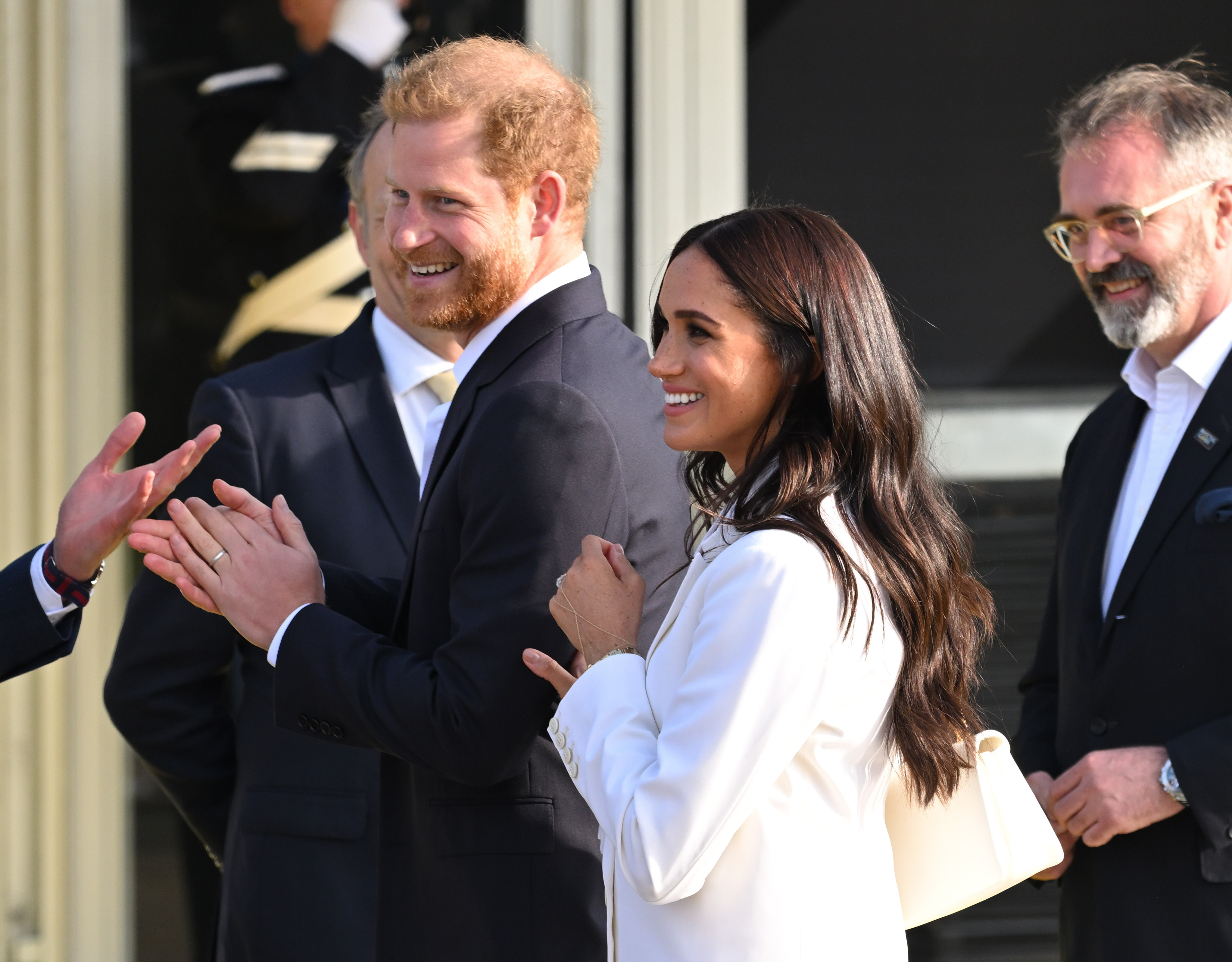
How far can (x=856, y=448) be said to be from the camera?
1.63 metres

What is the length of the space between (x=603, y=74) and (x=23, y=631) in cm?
225

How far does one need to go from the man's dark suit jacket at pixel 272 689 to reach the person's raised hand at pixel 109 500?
0.39 metres

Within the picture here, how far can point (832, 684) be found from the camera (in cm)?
153

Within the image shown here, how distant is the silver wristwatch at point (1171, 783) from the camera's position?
88.5 inches

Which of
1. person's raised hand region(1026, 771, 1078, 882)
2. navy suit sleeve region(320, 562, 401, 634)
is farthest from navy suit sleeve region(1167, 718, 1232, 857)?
navy suit sleeve region(320, 562, 401, 634)

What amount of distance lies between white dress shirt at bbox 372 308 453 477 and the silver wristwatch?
1.48 metres

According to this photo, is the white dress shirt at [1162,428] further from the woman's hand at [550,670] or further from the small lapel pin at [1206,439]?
the woman's hand at [550,670]

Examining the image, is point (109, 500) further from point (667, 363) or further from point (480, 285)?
point (667, 363)

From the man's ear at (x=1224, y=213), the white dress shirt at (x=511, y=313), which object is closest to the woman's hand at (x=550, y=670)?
the white dress shirt at (x=511, y=313)

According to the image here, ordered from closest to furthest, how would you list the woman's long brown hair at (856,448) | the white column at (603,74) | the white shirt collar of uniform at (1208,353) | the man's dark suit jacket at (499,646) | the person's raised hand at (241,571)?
the woman's long brown hair at (856,448) < the man's dark suit jacket at (499,646) < the person's raised hand at (241,571) < the white shirt collar of uniform at (1208,353) < the white column at (603,74)

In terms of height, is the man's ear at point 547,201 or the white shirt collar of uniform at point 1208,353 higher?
the man's ear at point 547,201

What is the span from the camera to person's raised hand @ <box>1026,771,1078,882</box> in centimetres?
241

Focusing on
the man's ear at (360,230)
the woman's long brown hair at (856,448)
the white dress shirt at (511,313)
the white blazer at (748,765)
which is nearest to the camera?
the white blazer at (748,765)

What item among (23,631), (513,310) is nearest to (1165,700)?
(513,310)
